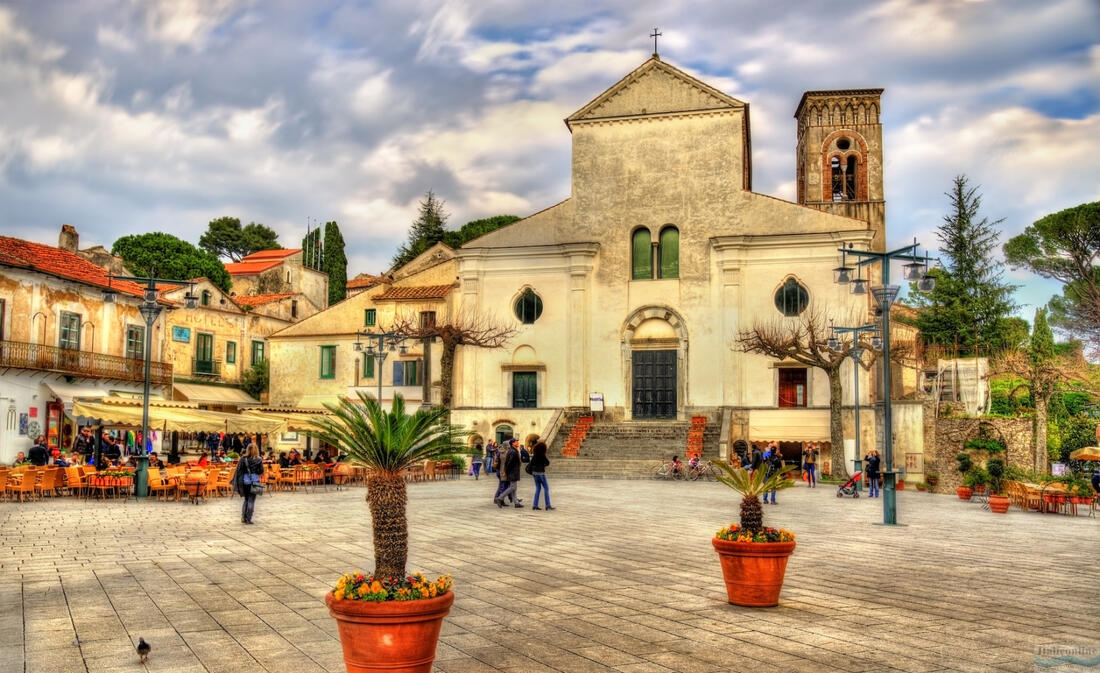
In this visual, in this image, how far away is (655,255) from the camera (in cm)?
3978

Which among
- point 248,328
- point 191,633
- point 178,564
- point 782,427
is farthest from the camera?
point 248,328

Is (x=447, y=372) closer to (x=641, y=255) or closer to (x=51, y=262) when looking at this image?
(x=641, y=255)

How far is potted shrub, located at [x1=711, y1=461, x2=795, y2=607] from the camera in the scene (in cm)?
880

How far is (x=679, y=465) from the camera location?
31.0 m

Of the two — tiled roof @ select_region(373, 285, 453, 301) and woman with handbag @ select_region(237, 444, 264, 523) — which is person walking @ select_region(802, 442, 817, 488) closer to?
woman with handbag @ select_region(237, 444, 264, 523)

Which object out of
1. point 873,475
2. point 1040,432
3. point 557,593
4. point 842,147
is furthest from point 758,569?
point 842,147

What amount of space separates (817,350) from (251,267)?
46.9 meters

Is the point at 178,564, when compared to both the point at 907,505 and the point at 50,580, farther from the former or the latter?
the point at 907,505

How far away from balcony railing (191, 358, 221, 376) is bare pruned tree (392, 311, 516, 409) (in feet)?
39.3

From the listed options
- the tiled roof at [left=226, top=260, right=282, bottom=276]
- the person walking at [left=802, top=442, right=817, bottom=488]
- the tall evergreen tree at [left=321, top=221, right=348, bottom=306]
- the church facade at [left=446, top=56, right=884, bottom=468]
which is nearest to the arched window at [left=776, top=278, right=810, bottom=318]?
the church facade at [left=446, top=56, right=884, bottom=468]

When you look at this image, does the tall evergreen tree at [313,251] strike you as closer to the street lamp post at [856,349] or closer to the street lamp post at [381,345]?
the street lamp post at [381,345]

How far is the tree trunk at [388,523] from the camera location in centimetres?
589

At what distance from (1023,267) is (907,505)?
33.8 m

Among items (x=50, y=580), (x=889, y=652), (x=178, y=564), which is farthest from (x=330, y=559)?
(x=889, y=652)
